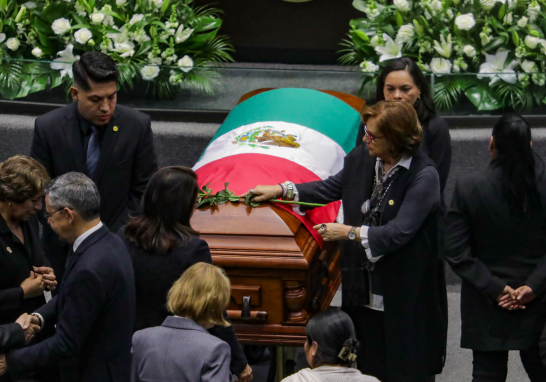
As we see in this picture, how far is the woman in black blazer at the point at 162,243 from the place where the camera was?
7.67ft

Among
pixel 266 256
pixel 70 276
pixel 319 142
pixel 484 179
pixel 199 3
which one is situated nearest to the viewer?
pixel 70 276

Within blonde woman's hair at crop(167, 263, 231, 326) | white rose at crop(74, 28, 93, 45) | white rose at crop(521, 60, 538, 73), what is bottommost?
blonde woman's hair at crop(167, 263, 231, 326)

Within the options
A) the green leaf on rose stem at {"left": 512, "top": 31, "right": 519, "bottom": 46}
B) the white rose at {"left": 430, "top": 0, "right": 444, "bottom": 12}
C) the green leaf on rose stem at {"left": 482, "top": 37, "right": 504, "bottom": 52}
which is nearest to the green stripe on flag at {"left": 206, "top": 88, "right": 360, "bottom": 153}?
the white rose at {"left": 430, "top": 0, "right": 444, "bottom": 12}

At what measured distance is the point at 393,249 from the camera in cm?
261

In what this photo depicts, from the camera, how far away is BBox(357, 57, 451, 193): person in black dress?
10.2ft

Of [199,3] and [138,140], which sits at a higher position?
[199,3]

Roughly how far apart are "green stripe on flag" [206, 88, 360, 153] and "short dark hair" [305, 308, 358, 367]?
5.75 feet

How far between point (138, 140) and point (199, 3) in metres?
2.75

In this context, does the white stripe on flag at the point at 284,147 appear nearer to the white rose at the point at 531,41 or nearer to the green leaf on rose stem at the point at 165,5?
the green leaf on rose stem at the point at 165,5

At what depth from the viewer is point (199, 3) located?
18.4ft

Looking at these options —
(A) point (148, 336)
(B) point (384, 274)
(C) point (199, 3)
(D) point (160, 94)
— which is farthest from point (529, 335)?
(C) point (199, 3)

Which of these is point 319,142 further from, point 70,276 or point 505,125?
point 70,276

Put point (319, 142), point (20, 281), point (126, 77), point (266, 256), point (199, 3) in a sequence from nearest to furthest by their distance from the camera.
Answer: point (20, 281) < point (266, 256) < point (319, 142) < point (126, 77) < point (199, 3)

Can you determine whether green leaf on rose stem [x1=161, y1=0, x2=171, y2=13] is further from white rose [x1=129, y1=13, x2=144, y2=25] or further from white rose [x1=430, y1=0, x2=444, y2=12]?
white rose [x1=430, y1=0, x2=444, y2=12]
